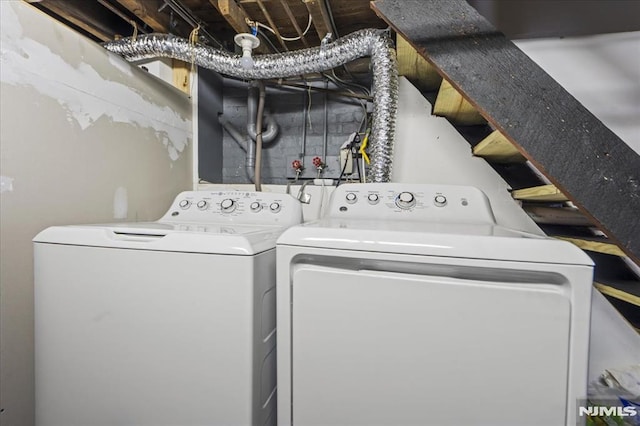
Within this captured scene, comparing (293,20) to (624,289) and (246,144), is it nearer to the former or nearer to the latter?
(246,144)

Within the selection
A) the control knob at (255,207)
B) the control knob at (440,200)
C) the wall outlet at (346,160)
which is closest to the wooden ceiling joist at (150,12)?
the control knob at (255,207)

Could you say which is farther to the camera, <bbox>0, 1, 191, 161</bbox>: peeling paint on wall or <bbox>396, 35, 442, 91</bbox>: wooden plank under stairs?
<bbox>396, 35, 442, 91</bbox>: wooden plank under stairs

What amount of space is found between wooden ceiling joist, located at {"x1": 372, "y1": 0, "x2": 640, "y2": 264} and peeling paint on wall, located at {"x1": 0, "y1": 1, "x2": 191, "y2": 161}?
49.1 inches

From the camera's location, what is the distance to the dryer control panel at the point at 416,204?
120 centimetres

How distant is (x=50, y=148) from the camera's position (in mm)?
1137

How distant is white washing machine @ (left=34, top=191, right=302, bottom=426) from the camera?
78 cm

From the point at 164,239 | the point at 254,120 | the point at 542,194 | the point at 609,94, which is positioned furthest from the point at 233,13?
the point at 609,94

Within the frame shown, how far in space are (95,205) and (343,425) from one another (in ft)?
4.39

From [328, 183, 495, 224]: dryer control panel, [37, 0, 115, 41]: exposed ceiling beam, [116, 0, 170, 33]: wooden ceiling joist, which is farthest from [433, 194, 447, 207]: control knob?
[37, 0, 115, 41]: exposed ceiling beam

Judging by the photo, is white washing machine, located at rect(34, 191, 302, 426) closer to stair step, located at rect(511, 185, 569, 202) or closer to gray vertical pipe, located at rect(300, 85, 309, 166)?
Result: stair step, located at rect(511, 185, 569, 202)

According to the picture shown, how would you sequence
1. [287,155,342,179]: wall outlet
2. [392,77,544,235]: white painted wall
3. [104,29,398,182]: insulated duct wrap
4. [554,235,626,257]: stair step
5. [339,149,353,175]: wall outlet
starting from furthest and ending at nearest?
[287,155,342,179]: wall outlet < [339,149,353,175]: wall outlet < [392,77,544,235]: white painted wall < [104,29,398,182]: insulated duct wrap < [554,235,626,257]: stair step

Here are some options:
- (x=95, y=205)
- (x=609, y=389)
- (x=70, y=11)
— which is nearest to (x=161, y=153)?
(x=95, y=205)

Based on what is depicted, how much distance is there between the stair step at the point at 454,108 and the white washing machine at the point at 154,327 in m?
0.99

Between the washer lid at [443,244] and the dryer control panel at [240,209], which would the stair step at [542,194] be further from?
the dryer control panel at [240,209]
